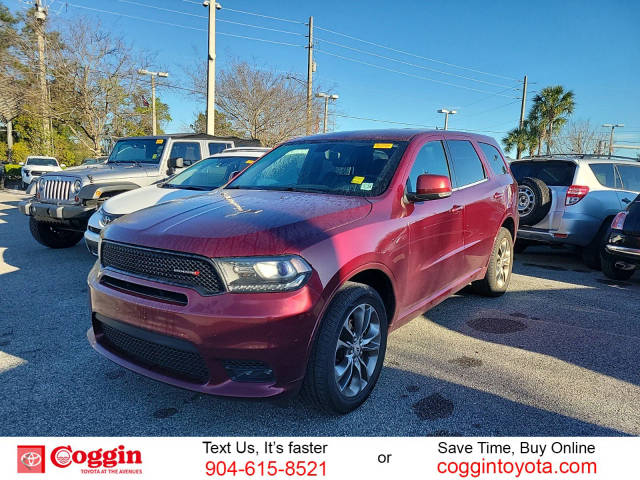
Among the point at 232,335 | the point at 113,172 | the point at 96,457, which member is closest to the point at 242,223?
the point at 232,335

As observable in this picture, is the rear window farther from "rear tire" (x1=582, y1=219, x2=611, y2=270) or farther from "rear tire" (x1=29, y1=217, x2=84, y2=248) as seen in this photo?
"rear tire" (x1=29, y1=217, x2=84, y2=248)

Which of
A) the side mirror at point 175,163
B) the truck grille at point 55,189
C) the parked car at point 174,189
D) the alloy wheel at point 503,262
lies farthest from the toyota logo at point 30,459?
the side mirror at point 175,163

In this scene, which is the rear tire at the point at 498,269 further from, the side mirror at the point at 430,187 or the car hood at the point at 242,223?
the car hood at the point at 242,223

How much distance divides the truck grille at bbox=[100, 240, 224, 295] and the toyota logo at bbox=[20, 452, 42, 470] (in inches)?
40.7

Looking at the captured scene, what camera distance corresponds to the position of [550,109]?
103 ft

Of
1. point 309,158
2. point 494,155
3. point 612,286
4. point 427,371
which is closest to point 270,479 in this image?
point 427,371

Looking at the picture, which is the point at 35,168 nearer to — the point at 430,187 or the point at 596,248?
the point at 596,248

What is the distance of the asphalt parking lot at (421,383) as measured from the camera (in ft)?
8.57

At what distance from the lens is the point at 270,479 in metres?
2.25

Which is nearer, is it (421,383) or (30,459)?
(30,459)

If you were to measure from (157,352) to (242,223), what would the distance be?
33.3 inches

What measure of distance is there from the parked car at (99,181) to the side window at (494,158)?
4.68 meters

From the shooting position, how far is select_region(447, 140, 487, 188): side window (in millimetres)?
4148

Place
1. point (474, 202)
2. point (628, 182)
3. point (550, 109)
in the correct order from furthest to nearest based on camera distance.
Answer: point (550, 109) < point (628, 182) < point (474, 202)
